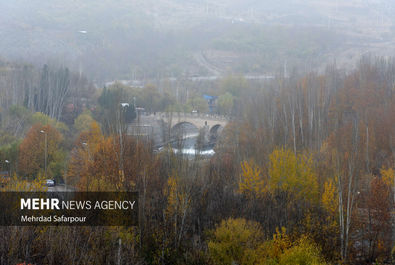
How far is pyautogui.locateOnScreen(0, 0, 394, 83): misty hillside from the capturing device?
93125 millimetres

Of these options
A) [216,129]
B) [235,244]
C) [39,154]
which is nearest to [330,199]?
[235,244]

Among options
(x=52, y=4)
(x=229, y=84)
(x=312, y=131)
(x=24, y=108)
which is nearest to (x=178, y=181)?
(x=312, y=131)

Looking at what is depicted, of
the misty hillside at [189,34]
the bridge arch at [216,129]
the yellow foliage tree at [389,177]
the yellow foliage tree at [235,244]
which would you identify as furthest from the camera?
the misty hillside at [189,34]

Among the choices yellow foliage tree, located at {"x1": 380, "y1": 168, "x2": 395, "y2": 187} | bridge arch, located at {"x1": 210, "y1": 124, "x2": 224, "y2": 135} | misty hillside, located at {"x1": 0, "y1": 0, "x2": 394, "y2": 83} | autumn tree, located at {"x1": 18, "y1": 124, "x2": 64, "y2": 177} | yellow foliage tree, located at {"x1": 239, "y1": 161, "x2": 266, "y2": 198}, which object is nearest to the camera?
yellow foliage tree, located at {"x1": 239, "y1": 161, "x2": 266, "y2": 198}

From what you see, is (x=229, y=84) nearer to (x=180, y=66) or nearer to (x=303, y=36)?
(x=180, y=66)

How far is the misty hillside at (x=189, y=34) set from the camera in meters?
93.1

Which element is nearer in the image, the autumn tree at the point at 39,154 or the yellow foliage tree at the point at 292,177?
the yellow foliage tree at the point at 292,177

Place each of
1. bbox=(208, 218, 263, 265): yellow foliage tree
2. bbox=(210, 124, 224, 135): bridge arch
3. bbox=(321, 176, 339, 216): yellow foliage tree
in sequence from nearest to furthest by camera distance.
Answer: bbox=(208, 218, 263, 265): yellow foliage tree < bbox=(321, 176, 339, 216): yellow foliage tree < bbox=(210, 124, 224, 135): bridge arch

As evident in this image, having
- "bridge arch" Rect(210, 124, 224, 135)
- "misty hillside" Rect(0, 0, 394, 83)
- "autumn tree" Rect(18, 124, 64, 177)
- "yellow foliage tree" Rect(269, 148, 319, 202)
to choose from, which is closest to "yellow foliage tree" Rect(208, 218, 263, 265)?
"yellow foliage tree" Rect(269, 148, 319, 202)

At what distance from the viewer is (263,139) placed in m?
29.5

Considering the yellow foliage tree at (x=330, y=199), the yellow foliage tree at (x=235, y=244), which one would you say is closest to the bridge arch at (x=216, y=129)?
the yellow foliage tree at (x=330, y=199)

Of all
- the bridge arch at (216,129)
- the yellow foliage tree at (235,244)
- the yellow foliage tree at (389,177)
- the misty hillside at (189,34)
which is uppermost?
the misty hillside at (189,34)

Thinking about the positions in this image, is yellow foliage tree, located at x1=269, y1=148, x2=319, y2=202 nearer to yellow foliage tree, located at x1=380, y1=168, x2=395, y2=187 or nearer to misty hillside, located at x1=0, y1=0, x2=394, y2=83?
yellow foliage tree, located at x1=380, y1=168, x2=395, y2=187

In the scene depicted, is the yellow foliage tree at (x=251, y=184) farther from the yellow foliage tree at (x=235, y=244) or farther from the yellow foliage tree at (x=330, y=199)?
the yellow foliage tree at (x=235, y=244)
